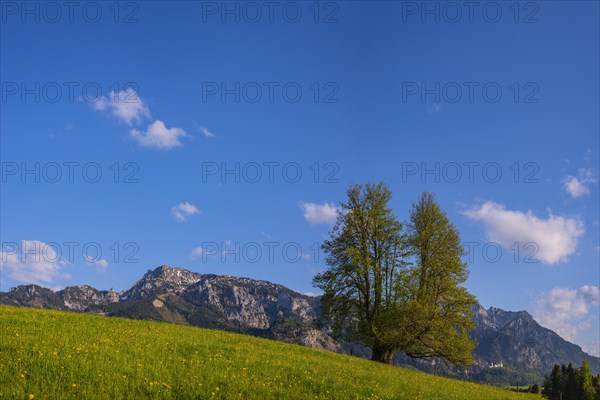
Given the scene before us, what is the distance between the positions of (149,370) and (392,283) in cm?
2576

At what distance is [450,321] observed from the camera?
114ft

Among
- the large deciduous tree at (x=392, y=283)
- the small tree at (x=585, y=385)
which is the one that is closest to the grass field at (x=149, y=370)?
the large deciduous tree at (x=392, y=283)

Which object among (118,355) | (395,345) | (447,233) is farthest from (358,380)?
(447,233)

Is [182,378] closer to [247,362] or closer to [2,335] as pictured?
[247,362]

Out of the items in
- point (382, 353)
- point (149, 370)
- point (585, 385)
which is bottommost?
Answer: point (585, 385)

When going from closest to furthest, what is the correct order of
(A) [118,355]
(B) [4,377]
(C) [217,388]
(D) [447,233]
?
(B) [4,377]
(C) [217,388]
(A) [118,355]
(D) [447,233]

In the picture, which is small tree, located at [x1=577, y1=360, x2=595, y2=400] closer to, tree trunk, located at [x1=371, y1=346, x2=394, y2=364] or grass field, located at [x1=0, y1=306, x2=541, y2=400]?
tree trunk, located at [x1=371, y1=346, x2=394, y2=364]

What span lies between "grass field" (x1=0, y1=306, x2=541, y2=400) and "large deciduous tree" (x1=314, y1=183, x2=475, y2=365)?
38.4 feet

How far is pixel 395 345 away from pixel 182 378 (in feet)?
81.2

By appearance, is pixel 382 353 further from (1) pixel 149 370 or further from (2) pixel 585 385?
(2) pixel 585 385

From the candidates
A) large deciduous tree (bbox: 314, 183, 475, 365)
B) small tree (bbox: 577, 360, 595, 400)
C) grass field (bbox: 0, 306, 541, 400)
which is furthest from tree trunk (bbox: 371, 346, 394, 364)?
small tree (bbox: 577, 360, 595, 400)

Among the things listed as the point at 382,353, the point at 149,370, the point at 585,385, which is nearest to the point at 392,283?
the point at 382,353

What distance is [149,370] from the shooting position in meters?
13.4

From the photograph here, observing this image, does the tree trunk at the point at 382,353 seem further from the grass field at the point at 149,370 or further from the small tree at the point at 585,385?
the small tree at the point at 585,385
